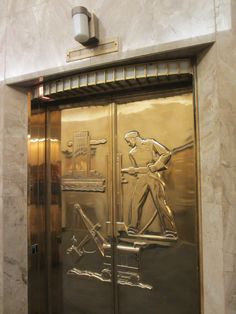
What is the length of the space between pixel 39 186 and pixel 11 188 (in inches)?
11.9

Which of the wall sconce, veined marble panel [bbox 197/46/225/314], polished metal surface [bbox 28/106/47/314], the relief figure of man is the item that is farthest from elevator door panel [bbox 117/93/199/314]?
polished metal surface [bbox 28/106/47/314]

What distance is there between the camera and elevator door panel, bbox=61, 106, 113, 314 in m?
2.42

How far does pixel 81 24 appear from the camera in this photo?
6.26 feet

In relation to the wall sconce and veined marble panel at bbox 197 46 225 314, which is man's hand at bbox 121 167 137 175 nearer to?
veined marble panel at bbox 197 46 225 314

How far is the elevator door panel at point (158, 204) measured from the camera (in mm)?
2109

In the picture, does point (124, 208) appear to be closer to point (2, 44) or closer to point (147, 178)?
point (147, 178)

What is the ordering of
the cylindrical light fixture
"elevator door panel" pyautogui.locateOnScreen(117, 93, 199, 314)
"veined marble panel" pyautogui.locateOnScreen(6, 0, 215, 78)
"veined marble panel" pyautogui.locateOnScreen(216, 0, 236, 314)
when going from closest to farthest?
1. "veined marble panel" pyautogui.locateOnScreen(216, 0, 236, 314)
2. "veined marble panel" pyautogui.locateOnScreen(6, 0, 215, 78)
3. the cylindrical light fixture
4. "elevator door panel" pyautogui.locateOnScreen(117, 93, 199, 314)

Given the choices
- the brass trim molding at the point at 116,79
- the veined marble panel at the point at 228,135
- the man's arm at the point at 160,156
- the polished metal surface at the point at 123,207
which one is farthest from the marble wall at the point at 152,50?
the man's arm at the point at 160,156

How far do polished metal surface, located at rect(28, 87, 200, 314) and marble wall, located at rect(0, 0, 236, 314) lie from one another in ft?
1.11

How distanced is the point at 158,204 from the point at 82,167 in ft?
2.68

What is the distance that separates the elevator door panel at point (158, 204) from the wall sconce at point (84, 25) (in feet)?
2.12

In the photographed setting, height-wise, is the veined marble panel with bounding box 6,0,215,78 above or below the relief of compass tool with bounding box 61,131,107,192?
above

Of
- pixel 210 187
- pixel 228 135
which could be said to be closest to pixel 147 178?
pixel 210 187

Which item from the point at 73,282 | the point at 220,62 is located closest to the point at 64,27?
the point at 220,62
